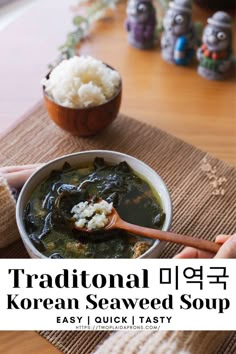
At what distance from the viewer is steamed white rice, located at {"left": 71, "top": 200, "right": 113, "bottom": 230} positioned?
0.80m

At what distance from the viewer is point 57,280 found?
2.47 ft

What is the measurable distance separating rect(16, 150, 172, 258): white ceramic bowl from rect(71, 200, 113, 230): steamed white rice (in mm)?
82

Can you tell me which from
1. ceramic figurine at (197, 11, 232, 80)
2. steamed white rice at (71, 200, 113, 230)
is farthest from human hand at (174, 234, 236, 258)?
ceramic figurine at (197, 11, 232, 80)

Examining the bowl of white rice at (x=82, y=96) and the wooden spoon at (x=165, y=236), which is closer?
the wooden spoon at (x=165, y=236)

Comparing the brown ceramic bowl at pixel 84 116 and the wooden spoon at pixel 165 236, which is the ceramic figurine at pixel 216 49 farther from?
the wooden spoon at pixel 165 236

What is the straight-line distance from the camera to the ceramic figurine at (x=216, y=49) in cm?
122

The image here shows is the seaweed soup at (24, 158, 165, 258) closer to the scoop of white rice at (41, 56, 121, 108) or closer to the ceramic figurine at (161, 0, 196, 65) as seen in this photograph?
the scoop of white rice at (41, 56, 121, 108)

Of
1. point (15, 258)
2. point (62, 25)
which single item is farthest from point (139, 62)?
point (15, 258)

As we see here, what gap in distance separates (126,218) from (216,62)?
60 cm

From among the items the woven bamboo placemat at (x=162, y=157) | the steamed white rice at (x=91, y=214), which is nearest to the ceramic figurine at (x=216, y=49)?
the woven bamboo placemat at (x=162, y=157)

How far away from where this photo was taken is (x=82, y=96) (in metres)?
1.03

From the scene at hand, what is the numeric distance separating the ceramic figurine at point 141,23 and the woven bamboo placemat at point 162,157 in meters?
0.30

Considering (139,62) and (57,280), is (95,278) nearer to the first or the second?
(57,280)

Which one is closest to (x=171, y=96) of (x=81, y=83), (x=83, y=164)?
(x=81, y=83)
